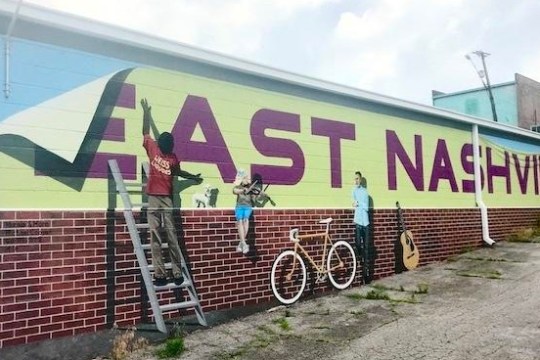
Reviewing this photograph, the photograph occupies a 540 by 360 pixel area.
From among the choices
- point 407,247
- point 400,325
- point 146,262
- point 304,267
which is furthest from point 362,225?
point 146,262

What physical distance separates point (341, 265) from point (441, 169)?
4394 millimetres

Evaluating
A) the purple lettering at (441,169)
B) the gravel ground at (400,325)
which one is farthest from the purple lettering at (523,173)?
the gravel ground at (400,325)

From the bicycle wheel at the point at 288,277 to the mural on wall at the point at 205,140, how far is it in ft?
3.08

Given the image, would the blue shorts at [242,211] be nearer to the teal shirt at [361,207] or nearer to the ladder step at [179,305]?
the ladder step at [179,305]

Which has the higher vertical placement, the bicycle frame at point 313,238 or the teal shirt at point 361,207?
the teal shirt at point 361,207

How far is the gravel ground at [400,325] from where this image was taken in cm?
602

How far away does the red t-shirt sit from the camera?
23.3 feet

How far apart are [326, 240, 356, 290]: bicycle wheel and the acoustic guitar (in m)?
1.70

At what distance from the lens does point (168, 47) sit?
7.28m

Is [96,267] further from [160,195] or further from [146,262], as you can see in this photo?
[160,195]

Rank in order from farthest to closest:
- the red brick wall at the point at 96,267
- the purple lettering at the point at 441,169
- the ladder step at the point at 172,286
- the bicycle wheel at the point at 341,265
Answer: the purple lettering at the point at 441,169 < the bicycle wheel at the point at 341,265 < the ladder step at the point at 172,286 < the red brick wall at the point at 96,267

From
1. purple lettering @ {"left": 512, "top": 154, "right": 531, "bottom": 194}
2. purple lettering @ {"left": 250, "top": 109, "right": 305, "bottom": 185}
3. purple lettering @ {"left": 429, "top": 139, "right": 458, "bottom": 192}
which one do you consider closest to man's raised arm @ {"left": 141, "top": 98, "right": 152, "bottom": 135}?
purple lettering @ {"left": 250, "top": 109, "right": 305, "bottom": 185}

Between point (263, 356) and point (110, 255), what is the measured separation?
236 centimetres

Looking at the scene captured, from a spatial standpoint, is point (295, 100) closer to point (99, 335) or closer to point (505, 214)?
point (99, 335)
